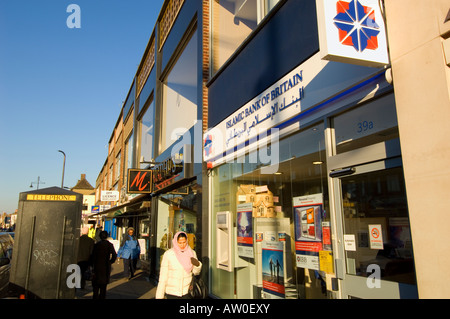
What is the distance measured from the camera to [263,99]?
6543 millimetres

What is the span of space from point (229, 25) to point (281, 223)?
567 cm

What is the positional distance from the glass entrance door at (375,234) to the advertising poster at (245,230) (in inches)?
103

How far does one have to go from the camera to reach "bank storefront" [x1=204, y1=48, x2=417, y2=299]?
392 centimetres

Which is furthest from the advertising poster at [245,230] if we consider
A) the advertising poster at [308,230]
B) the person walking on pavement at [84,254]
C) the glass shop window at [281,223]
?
the person walking on pavement at [84,254]

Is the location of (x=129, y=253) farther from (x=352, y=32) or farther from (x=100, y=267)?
(x=352, y=32)

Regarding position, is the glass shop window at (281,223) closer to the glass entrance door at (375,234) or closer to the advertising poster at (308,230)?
the advertising poster at (308,230)

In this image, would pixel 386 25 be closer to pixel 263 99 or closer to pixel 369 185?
pixel 369 185

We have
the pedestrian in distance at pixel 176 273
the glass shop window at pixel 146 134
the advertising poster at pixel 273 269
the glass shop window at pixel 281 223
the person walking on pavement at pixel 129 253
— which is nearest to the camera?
the glass shop window at pixel 281 223

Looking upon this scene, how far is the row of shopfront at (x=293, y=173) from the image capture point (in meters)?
3.99

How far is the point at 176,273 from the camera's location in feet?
17.4

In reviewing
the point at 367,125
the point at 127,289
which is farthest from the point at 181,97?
the point at 367,125

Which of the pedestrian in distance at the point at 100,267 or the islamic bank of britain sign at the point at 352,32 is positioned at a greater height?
the islamic bank of britain sign at the point at 352,32

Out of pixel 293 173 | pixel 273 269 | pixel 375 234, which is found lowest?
pixel 273 269
